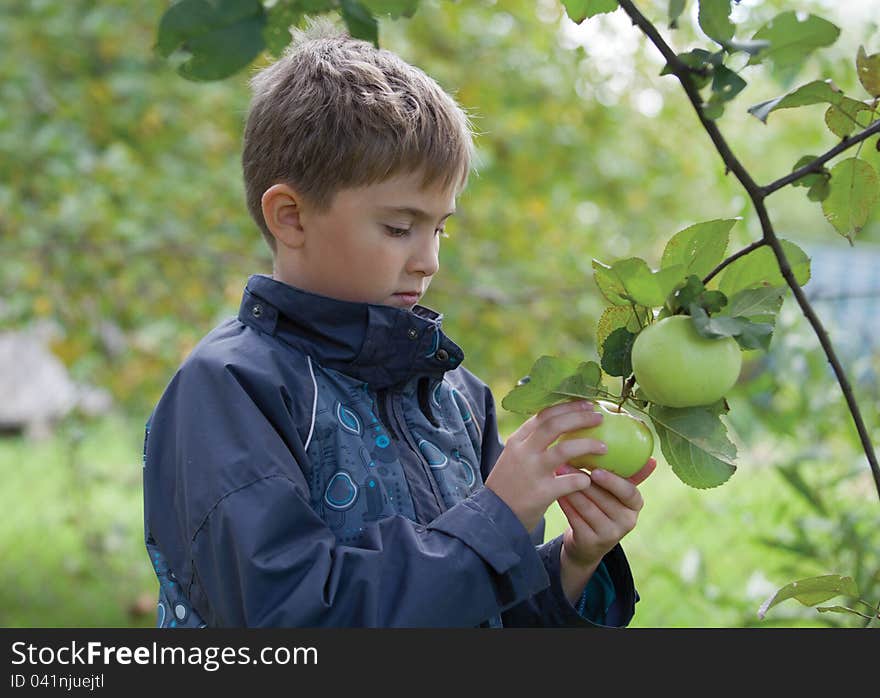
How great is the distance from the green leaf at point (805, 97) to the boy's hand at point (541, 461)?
34 cm

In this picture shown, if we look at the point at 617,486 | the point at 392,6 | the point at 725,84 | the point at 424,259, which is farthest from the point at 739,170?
the point at 424,259

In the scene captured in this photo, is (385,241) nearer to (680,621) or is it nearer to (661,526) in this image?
(680,621)

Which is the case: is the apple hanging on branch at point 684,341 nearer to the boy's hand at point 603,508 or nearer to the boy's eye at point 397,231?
the boy's hand at point 603,508

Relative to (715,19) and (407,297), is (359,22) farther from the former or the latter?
(407,297)

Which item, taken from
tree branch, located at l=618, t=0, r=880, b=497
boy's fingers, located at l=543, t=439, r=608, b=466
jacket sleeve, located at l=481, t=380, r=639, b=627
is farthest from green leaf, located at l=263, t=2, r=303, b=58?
jacket sleeve, located at l=481, t=380, r=639, b=627

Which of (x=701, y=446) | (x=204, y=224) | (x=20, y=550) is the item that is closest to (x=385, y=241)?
(x=701, y=446)

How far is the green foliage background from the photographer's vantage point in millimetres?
2973

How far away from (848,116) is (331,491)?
2.11 ft

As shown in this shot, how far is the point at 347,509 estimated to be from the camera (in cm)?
111

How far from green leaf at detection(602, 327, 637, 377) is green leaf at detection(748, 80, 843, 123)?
24 cm

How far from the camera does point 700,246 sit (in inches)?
35.9

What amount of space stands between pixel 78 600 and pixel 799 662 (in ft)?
10.1

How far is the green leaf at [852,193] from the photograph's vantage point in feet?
3.10
